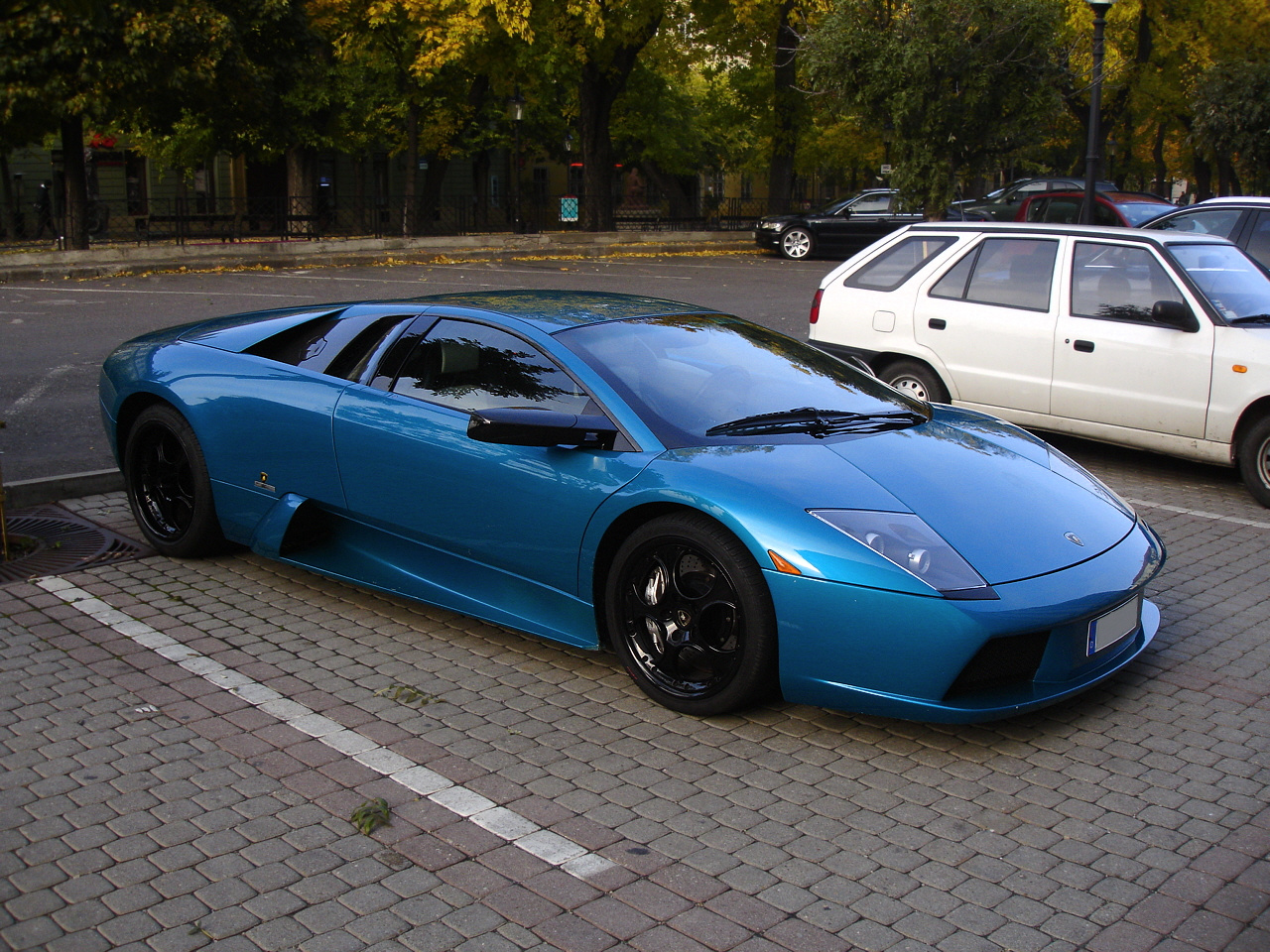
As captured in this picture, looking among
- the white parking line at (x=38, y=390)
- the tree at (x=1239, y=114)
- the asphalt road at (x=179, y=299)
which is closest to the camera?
the asphalt road at (x=179, y=299)

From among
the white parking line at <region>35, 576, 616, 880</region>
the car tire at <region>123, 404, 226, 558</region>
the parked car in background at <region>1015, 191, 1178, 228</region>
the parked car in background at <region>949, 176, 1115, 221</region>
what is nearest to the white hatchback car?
the car tire at <region>123, 404, 226, 558</region>

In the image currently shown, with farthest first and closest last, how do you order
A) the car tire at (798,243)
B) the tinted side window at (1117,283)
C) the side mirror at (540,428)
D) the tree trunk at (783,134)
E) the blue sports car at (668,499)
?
the tree trunk at (783,134)
the car tire at (798,243)
the tinted side window at (1117,283)
the side mirror at (540,428)
the blue sports car at (668,499)

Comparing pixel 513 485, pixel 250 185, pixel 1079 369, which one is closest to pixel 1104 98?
pixel 250 185

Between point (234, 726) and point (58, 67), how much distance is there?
22.8 m

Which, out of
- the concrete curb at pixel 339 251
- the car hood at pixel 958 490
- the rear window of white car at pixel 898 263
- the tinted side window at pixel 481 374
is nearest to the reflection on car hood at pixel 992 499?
the car hood at pixel 958 490

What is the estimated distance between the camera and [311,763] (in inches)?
158

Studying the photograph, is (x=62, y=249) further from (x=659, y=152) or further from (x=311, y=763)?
(x=659, y=152)

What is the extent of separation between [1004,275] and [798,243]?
69.2ft

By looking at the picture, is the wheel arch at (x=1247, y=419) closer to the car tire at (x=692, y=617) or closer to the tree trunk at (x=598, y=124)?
the car tire at (x=692, y=617)

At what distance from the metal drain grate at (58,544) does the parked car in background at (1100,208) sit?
60.5 ft

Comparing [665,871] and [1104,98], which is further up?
[1104,98]

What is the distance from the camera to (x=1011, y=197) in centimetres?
2805

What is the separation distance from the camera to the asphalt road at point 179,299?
8.87 metres

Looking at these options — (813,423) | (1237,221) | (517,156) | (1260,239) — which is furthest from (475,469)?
(517,156)
